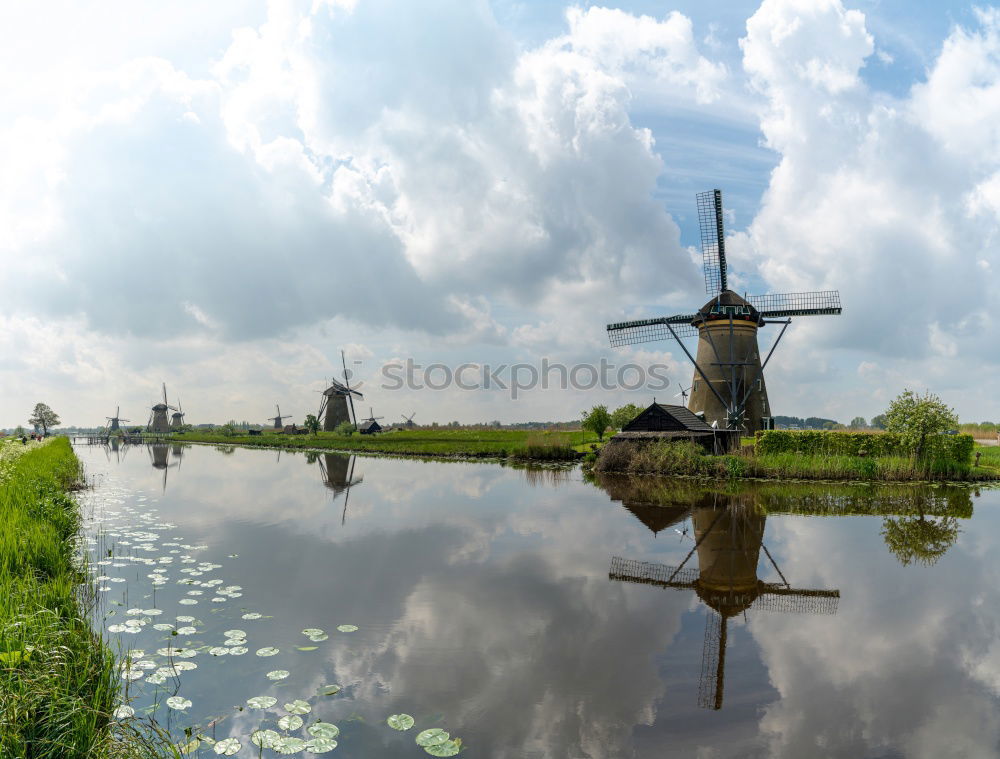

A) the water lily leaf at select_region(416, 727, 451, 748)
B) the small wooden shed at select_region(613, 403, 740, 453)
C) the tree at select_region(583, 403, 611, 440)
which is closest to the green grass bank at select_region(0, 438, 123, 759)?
the water lily leaf at select_region(416, 727, 451, 748)

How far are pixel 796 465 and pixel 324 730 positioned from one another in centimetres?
2127

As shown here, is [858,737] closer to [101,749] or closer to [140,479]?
[101,749]

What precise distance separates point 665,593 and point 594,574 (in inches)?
45.7

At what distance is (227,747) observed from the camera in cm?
371

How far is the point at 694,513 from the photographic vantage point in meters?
13.0

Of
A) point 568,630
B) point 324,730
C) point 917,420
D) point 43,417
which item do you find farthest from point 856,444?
point 43,417

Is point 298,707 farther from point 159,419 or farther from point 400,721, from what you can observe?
point 159,419

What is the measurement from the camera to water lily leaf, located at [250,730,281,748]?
3.73 metres

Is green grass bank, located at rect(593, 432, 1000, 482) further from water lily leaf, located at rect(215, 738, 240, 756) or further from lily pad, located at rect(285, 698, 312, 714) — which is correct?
water lily leaf, located at rect(215, 738, 240, 756)

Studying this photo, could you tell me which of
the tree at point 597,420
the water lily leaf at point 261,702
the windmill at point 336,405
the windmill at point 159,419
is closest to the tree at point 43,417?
the windmill at point 159,419

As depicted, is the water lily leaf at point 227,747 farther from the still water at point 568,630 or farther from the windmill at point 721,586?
the windmill at point 721,586

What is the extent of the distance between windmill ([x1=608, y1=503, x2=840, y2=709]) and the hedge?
41.3ft

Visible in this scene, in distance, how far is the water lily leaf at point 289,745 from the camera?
366cm

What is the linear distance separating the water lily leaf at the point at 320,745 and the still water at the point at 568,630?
24 mm
